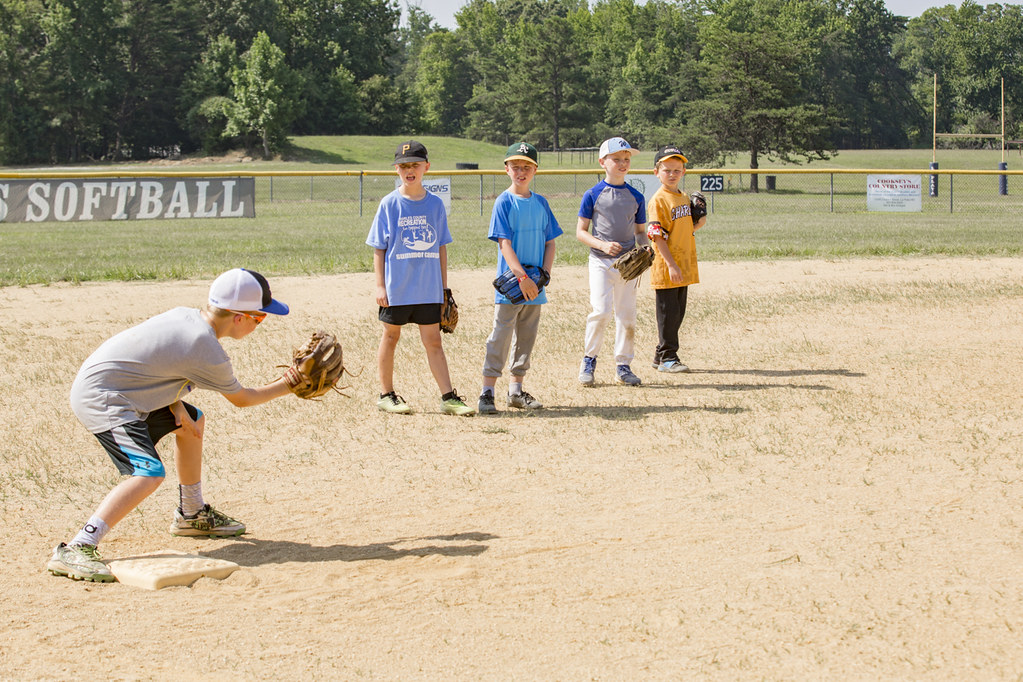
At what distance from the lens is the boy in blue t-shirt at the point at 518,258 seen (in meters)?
6.98

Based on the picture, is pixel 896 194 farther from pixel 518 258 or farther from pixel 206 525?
pixel 206 525

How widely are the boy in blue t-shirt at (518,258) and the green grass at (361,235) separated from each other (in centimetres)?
755

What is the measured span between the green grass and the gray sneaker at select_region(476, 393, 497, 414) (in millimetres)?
7628

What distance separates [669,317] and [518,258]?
74.3 inches

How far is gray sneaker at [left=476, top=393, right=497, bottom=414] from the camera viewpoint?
7.18m

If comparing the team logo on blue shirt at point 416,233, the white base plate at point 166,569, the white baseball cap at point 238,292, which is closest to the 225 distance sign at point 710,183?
the team logo on blue shirt at point 416,233

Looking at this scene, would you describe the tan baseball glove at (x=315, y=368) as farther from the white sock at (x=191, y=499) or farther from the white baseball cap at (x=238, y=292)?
the white sock at (x=191, y=499)

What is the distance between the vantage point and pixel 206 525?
483 centimetres

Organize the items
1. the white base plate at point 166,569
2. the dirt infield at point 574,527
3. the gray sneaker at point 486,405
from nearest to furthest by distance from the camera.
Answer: the dirt infield at point 574,527 < the white base plate at point 166,569 < the gray sneaker at point 486,405

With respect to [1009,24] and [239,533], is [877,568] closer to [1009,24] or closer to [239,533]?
[239,533]

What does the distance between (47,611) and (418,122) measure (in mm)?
79708

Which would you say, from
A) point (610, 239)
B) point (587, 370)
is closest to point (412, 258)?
point (610, 239)

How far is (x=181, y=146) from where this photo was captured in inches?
2867

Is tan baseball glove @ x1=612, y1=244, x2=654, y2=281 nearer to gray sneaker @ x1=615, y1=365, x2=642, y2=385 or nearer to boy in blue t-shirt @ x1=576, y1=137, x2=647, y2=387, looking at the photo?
boy in blue t-shirt @ x1=576, y1=137, x2=647, y2=387
